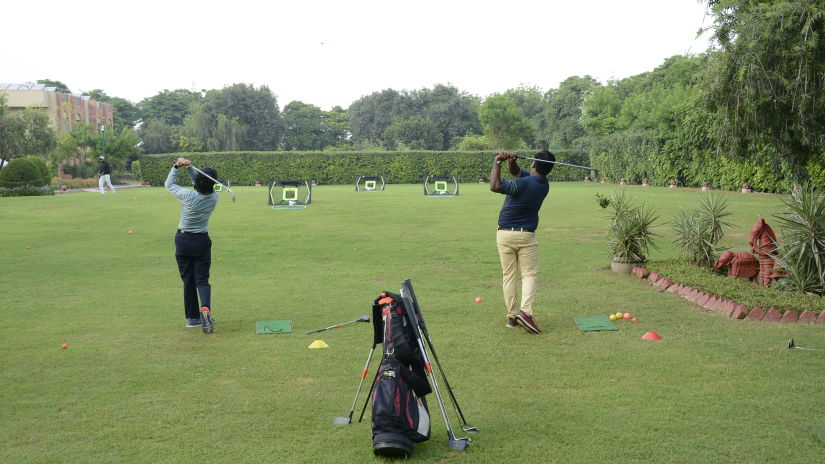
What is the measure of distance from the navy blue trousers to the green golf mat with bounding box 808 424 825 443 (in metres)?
5.91

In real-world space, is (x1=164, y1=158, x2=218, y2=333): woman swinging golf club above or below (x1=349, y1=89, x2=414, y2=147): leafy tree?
below

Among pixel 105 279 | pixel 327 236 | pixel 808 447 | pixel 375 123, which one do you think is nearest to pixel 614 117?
pixel 375 123

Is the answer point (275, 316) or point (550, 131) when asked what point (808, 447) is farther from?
point (550, 131)

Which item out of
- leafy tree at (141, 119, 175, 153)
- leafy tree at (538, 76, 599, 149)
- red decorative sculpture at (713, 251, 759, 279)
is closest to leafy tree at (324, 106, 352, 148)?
leafy tree at (141, 119, 175, 153)

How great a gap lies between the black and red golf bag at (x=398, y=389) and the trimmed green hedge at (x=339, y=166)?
1885 inches

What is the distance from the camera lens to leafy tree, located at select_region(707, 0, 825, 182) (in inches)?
378

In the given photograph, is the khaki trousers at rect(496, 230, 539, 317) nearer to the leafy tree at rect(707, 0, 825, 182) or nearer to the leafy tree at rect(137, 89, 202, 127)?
the leafy tree at rect(707, 0, 825, 182)

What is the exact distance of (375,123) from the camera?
93.4 m

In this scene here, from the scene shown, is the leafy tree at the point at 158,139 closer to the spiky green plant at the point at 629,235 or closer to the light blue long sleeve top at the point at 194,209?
the spiky green plant at the point at 629,235

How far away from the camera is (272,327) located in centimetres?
816

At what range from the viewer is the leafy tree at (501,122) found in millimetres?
73375

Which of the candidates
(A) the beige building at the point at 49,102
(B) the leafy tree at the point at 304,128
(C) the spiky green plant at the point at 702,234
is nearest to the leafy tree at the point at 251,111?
(B) the leafy tree at the point at 304,128

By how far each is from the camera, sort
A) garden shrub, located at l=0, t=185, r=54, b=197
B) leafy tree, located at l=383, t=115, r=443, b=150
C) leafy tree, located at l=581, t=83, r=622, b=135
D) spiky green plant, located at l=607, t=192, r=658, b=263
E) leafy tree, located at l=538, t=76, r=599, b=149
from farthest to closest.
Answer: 1. leafy tree, located at l=383, t=115, r=443, b=150
2. leafy tree, located at l=538, t=76, r=599, b=149
3. leafy tree, located at l=581, t=83, r=622, b=135
4. garden shrub, located at l=0, t=185, r=54, b=197
5. spiky green plant, located at l=607, t=192, r=658, b=263

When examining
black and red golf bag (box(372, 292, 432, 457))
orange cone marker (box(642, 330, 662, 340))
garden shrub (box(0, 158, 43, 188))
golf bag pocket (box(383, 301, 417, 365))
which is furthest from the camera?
garden shrub (box(0, 158, 43, 188))
